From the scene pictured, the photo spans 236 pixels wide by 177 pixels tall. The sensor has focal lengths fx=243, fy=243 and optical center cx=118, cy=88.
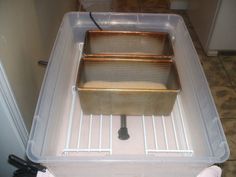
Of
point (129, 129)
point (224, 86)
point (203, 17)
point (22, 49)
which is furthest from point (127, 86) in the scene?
point (203, 17)

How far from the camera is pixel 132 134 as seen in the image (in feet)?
2.32

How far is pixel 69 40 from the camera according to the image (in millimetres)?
863

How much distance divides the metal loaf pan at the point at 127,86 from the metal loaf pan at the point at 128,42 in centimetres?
7

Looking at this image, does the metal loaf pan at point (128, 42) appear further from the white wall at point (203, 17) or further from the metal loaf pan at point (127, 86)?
the white wall at point (203, 17)

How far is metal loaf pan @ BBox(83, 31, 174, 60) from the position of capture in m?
0.85

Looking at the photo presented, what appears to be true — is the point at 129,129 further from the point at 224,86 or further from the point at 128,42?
the point at 224,86

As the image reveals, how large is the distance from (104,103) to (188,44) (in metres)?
0.33

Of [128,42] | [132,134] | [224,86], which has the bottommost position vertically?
[224,86]

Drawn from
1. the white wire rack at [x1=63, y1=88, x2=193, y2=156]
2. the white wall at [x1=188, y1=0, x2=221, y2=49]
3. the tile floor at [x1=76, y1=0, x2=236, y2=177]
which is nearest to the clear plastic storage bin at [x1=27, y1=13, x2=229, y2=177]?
the white wire rack at [x1=63, y1=88, x2=193, y2=156]

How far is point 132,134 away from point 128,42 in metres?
0.34

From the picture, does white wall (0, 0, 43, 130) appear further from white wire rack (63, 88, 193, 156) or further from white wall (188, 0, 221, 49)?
white wall (188, 0, 221, 49)

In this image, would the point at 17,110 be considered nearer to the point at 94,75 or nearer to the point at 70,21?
the point at 94,75

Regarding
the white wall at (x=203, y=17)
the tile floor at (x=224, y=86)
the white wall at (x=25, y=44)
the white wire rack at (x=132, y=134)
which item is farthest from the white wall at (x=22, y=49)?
the white wall at (x=203, y=17)

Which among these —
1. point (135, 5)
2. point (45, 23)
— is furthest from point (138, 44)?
point (135, 5)
